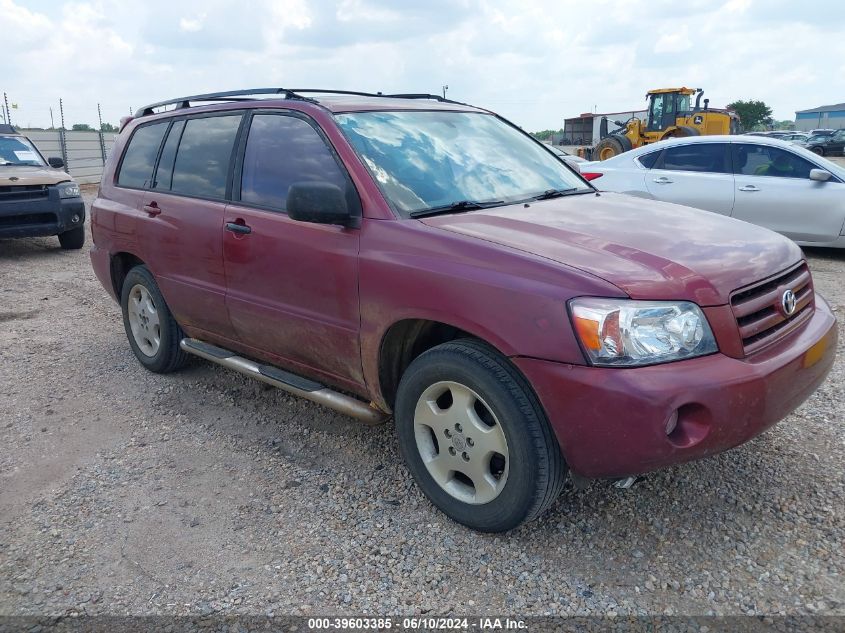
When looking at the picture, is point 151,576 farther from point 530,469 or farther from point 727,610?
point 727,610

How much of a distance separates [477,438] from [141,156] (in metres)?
3.41

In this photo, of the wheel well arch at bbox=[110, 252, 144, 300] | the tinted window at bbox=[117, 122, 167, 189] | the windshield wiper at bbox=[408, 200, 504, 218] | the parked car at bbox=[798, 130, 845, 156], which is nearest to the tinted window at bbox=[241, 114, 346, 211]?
the windshield wiper at bbox=[408, 200, 504, 218]

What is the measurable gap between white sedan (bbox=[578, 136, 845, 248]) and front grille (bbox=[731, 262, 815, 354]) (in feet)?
15.9

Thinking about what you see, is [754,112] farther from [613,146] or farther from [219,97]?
[219,97]

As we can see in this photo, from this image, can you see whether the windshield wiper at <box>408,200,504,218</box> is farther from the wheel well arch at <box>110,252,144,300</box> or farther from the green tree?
the green tree

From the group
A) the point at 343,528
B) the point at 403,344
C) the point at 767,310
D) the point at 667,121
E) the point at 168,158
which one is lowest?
the point at 343,528

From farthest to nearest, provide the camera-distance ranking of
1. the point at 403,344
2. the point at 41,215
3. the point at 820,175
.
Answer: the point at 41,215 < the point at 820,175 < the point at 403,344

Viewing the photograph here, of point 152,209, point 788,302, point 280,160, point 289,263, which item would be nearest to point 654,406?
point 788,302

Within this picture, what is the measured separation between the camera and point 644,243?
9.09 feet

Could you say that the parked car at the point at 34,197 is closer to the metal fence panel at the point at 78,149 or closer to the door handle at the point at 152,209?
the door handle at the point at 152,209

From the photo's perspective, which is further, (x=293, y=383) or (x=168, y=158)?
(x=168, y=158)

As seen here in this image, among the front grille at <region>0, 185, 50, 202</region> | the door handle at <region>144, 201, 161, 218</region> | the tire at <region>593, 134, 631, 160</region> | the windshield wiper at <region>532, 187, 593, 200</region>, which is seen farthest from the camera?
the tire at <region>593, 134, 631, 160</region>

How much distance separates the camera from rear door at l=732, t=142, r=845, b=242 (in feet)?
25.1

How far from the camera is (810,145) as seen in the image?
36969mm
